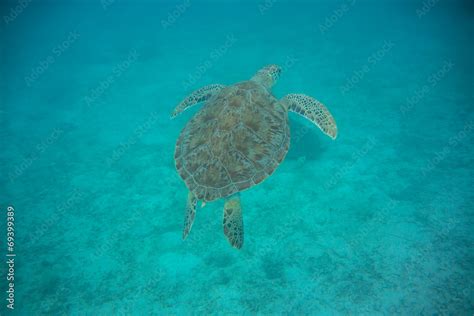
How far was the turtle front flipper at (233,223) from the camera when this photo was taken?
371 centimetres

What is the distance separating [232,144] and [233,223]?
3.98 ft

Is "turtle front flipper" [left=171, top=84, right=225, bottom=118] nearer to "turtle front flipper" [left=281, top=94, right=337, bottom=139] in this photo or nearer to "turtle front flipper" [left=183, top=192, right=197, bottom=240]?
"turtle front flipper" [left=281, top=94, right=337, bottom=139]

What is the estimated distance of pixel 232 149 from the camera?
3.89 metres

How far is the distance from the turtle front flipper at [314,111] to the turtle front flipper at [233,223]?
2.40 m

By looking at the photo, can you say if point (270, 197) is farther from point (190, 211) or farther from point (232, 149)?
point (190, 211)

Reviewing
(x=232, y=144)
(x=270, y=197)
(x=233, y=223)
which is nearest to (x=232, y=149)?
(x=232, y=144)

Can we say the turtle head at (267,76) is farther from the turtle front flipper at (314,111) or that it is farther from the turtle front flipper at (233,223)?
the turtle front flipper at (233,223)

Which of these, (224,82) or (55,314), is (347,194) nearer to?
(55,314)

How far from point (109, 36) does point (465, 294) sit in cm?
1795

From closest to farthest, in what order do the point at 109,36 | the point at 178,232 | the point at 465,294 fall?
the point at 465,294
the point at 178,232
the point at 109,36

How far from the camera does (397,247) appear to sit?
374 centimetres

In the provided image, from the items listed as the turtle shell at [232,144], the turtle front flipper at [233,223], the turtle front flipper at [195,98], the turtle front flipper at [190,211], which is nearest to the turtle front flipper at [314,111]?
the turtle shell at [232,144]

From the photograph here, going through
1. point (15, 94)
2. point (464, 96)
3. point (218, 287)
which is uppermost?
point (15, 94)

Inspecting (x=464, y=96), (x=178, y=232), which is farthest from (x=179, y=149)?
(x=464, y=96)
